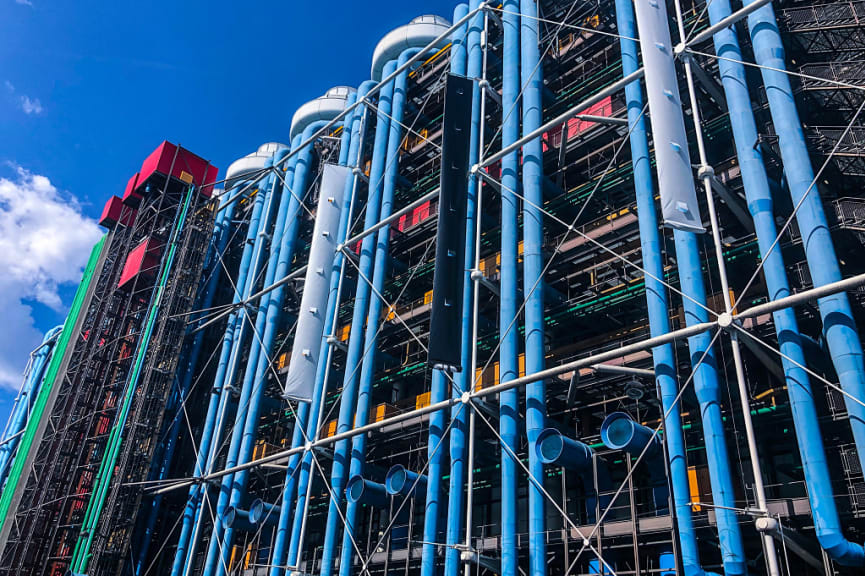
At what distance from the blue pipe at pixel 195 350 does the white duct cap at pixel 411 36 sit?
7672 millimetres

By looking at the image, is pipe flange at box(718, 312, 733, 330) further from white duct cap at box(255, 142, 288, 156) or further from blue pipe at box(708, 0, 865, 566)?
white duct cap at box(255, 142, 288, 156)

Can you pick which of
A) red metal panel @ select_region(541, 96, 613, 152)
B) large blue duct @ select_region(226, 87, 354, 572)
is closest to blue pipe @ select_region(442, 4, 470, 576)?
red metal panel @ select_region(541, 96, 613, 152)

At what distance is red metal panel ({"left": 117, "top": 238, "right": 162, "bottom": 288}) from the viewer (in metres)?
40.1

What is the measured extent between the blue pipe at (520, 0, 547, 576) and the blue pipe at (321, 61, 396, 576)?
762 centimetres

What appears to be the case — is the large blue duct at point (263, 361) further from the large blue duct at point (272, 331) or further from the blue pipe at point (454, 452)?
the blue pipe at point (454, 452)

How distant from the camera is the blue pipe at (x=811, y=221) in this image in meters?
14.9

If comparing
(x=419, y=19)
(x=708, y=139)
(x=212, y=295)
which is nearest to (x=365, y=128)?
(x=419, y=19)

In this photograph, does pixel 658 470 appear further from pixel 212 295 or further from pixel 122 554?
pixel 212 295

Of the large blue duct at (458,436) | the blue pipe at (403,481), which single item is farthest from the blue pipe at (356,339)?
the large blue duct at (458,436)

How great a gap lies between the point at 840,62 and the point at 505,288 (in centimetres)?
1141

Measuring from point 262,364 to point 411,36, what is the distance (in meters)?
18.4

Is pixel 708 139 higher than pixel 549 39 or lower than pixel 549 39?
lower

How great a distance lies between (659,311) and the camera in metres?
18.4

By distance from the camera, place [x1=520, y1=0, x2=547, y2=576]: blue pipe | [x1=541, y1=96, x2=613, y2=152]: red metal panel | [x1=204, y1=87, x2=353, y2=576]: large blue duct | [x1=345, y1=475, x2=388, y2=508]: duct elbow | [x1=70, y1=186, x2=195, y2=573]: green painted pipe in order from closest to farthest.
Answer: [x1=520, y1=0, x2=547, y2=576]: blue pipe < [x1=345, y1=475, x2=388, y2=508]: duct elbow < [x1=541, y1=96, x2=613, y2=152]: red metal panel < [x1=204, y1=87, x2=353, y2=576]: large blue duct < [x1=70, y1=186, x2=195, y2=573]: green painted pipe
